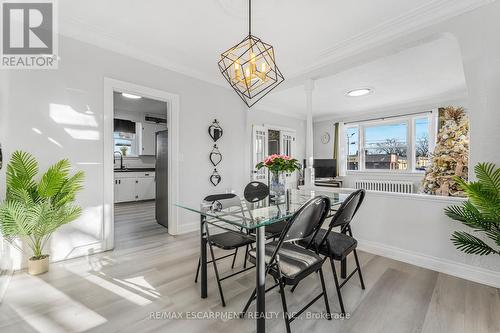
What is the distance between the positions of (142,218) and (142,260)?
6.96ft

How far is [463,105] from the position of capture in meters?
4.64

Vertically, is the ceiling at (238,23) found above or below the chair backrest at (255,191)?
above

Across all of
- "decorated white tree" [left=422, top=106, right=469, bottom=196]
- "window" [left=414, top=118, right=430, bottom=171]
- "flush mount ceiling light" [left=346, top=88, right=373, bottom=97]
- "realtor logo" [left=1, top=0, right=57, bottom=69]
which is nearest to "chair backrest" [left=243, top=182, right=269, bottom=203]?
"decorated white tree" [left=422, top=106, right=469, bottom=196]

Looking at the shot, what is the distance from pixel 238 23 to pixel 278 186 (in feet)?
6.14

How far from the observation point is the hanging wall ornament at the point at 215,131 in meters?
3.93

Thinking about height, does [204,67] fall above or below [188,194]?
above

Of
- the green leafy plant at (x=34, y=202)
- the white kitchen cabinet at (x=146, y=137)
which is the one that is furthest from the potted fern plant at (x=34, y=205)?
the white kitchen cabinet at (x=146, y=137)

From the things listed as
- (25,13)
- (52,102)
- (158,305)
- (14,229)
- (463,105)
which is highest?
(25,13)

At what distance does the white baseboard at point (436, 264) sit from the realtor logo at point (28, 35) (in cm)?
439

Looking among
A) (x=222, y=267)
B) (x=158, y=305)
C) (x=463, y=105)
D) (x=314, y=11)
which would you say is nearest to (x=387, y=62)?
(x=314, y=11)

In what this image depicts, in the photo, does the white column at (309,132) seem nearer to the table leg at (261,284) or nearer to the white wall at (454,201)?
the white wall at (454,201)

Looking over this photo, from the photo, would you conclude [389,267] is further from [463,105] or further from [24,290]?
[463,105]

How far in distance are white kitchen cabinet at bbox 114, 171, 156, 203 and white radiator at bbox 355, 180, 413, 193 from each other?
576 cm

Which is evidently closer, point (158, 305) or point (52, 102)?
point (158, 305)
